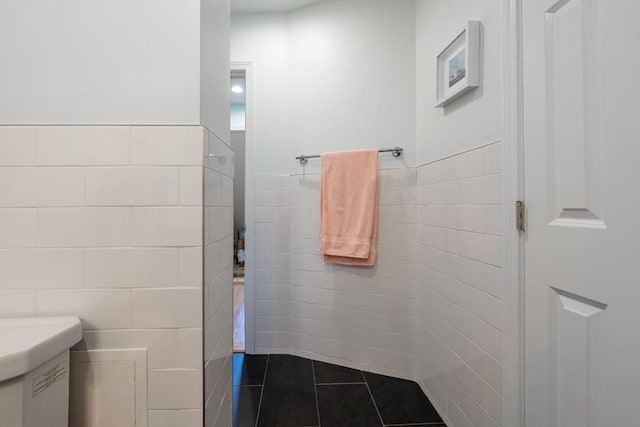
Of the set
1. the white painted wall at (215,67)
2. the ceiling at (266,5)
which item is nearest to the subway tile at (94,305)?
the white painted wall at (215,67)

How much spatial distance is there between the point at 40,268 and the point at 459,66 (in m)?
1.59

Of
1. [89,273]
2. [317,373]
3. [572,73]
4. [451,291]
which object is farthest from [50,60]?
[317,373]

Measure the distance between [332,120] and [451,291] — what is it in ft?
4.21

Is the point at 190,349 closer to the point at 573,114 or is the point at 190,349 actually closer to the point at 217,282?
the point at 217,282

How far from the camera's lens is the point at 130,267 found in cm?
74

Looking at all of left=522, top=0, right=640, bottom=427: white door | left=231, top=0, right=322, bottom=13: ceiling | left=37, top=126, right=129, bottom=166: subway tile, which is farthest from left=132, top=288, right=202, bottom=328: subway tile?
left=231, top=0, right=322, bottom=13: ceiling

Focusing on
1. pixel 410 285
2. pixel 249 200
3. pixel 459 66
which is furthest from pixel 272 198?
pixel 459 66

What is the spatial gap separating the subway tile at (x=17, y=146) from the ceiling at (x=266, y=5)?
5.87 ft

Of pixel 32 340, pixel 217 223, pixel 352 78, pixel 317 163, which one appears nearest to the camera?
pixel 32 340

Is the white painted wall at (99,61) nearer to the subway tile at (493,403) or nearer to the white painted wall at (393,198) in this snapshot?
the white painted wall at (393,198)

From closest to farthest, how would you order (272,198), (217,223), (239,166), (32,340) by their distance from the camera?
(32,340) → (217,223) → (272,198) → (239,166)

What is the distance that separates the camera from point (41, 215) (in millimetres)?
726

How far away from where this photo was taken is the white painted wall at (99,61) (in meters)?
0.73

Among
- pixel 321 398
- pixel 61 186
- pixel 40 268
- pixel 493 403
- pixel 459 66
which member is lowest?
pixel 321 398
